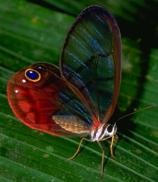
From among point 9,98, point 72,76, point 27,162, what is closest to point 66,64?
point 72,76

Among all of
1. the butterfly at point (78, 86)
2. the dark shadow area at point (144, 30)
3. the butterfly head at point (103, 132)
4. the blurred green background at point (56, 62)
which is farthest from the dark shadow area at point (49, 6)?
the butterfly head at point (103, 132)

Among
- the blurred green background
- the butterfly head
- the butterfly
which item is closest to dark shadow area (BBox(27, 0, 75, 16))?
the blurred green background

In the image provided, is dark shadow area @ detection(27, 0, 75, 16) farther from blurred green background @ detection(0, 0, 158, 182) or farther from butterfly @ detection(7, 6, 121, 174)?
butterfly @ detection(7, 6, 121, 174)

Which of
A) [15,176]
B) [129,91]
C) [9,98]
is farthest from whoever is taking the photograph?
[129,91]

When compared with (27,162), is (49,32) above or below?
above

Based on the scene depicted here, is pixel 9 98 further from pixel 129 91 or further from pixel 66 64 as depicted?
pixel 129 91

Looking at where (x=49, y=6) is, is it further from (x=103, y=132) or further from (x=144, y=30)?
(x=103, y=132)
